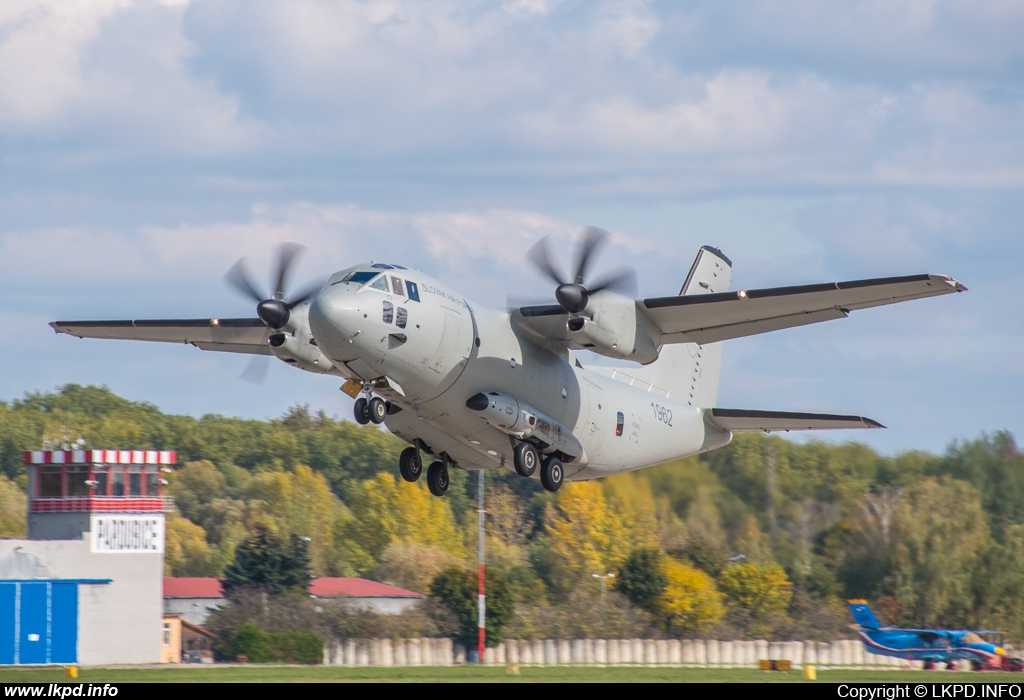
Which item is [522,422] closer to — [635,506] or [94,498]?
[635,506]

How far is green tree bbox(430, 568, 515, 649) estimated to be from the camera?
31750mm

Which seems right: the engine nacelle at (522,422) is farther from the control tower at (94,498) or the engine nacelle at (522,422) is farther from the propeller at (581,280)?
the control tower at (94,498)

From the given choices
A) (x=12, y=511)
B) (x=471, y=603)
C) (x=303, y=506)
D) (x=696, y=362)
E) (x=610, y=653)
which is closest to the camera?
(x=696, y=362)

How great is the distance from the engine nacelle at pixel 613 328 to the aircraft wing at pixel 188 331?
5624 millimetres

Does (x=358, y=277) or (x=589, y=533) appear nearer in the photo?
(x=358, y=277)

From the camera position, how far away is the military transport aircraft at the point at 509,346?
17.8 m

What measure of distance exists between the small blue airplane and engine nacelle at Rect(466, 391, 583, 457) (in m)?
12.1

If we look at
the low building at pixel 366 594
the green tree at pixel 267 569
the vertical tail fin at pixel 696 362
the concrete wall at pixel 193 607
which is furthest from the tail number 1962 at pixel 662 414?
the concrete wall at pixel 193 607

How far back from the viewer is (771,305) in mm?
19344

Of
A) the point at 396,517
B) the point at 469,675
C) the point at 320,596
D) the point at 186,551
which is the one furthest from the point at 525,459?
the point at 186,551

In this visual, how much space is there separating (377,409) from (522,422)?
2.32 m

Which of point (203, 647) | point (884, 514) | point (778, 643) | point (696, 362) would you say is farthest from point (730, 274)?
point (203, 647)

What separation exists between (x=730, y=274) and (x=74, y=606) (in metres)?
17.2

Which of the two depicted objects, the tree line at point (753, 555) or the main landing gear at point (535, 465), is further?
the tree line at point (753, 555)
